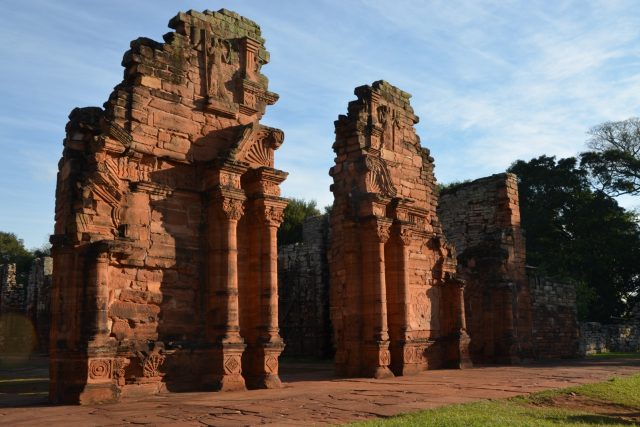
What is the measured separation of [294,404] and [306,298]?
18915 millimetres

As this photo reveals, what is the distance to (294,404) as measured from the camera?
8.65m

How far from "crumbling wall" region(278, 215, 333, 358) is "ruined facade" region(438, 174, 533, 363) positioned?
22.7 ft

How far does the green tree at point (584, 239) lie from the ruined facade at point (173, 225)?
26121mm

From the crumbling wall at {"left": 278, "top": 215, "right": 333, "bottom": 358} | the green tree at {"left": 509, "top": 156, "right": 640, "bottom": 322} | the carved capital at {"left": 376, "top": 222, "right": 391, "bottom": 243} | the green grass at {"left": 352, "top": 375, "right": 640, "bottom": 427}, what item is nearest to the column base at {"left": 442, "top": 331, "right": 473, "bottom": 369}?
the carved capital at {"left": 376, "top": 222, "right": 391, "bottom": 243}

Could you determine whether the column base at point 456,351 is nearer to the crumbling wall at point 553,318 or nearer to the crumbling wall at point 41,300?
the crumbling wall at point 553,318

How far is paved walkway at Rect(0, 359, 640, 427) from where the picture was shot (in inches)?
287

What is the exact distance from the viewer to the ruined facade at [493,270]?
19.2m

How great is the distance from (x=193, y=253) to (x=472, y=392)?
5251 millimetres

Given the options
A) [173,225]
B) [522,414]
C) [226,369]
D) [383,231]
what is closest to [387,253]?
[383,231]

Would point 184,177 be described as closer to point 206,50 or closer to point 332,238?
point 206,50

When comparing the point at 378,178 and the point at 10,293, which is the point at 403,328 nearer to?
the point at 378,178

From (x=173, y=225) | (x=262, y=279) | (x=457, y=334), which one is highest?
(x=173, y=225)

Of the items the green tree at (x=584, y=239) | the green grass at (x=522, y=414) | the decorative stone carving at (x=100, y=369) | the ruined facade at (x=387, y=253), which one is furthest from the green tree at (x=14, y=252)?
the green grass at (x=522, y=414)

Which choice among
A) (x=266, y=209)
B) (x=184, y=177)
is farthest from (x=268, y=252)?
(x=184, y=177)
